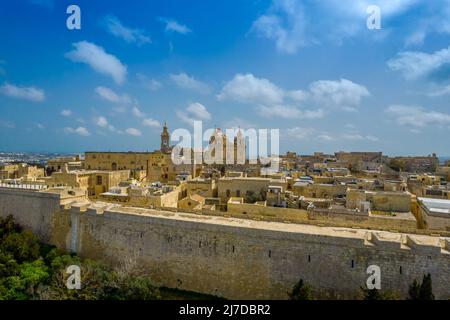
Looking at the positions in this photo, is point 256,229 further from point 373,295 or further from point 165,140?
point 165,140

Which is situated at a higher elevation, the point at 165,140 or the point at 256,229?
the point at 165,140

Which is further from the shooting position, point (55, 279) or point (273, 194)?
point (273, 194)

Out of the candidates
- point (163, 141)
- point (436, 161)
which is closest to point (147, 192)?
point (163, 141)

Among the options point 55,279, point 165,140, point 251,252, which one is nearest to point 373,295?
point 251,252

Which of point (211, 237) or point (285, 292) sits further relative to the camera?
point (211, 237)

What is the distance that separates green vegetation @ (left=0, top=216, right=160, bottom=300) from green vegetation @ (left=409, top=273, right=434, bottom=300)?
30.7ft

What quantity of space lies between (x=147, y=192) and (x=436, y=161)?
2028 inches

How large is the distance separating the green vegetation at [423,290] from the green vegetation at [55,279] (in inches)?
369

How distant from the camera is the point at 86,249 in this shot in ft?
54.0

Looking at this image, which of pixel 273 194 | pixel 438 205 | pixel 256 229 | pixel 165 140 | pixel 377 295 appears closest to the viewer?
pixel 377 295

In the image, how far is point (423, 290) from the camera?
381 inches

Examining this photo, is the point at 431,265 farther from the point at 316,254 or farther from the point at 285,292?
the point at 285,292

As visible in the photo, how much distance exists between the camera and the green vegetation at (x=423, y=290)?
31.6 feet

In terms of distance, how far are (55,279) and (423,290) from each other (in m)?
14.6
